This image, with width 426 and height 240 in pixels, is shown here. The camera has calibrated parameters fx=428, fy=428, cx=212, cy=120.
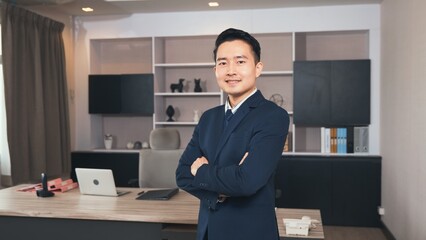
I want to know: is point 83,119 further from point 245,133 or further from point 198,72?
point 245,133

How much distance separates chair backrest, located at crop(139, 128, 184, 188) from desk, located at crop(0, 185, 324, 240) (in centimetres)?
91

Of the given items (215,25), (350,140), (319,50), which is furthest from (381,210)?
(215,25)

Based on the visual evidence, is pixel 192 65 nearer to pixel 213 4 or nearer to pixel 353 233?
pixel 213 4

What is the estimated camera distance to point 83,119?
5.49 meters

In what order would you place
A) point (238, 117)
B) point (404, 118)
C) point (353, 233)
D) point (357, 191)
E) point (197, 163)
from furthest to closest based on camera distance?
1. point (357, 191)
2. point (353, 233)
3. point (404, 118)
4. point (197, 163)
5. point (238, 117)

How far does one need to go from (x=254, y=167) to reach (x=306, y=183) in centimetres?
355

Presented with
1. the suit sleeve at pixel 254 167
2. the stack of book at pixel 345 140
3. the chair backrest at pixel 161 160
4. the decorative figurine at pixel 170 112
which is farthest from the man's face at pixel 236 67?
the decorative figurine at pixel 170 112

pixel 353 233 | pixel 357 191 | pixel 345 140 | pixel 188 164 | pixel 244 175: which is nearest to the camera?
pixel 244 175

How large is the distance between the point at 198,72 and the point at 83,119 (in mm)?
1593

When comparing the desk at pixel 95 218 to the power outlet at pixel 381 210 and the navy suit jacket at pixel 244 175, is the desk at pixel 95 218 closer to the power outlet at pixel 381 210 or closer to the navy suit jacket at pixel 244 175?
the navy suit jacket at pixel 244 175

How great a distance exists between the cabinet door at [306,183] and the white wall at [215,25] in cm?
67

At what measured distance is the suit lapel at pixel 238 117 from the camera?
1503 millimetres

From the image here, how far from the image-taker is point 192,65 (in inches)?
205

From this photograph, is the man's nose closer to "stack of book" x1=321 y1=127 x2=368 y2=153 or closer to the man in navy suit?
the man in navy suit
